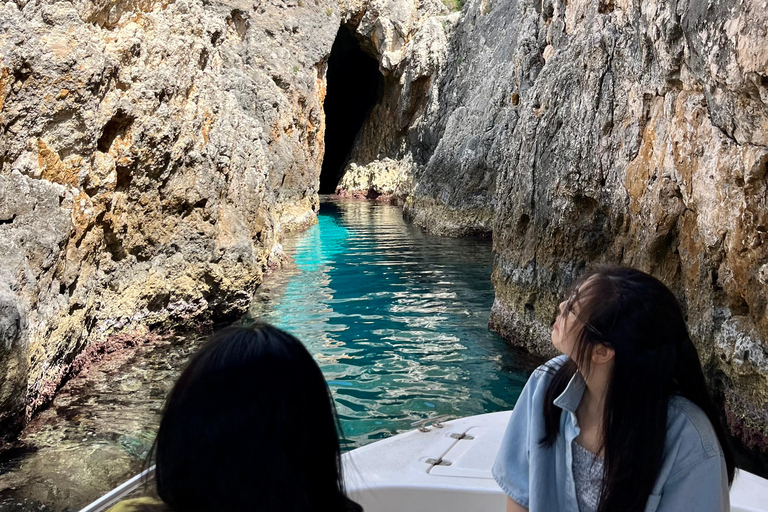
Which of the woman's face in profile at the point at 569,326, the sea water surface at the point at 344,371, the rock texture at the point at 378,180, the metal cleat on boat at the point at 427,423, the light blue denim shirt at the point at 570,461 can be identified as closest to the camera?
the light blue denim shirt at the point at 570,461

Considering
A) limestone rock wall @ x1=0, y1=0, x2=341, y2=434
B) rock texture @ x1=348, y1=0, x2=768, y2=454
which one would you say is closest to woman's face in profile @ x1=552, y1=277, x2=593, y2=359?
rock texture @ x1=348, y1=0, x2=768, y2=454

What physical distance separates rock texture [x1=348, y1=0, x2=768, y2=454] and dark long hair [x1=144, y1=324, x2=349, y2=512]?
3.74 m

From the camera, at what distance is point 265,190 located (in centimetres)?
981

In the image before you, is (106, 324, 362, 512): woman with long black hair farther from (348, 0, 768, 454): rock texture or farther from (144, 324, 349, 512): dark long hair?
(348, 0, 768, 454): rock texture

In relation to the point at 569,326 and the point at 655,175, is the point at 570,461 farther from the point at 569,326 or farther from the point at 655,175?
the point at 655,175

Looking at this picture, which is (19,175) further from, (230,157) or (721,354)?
(721,354)

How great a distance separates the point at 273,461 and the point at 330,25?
76.3 ft

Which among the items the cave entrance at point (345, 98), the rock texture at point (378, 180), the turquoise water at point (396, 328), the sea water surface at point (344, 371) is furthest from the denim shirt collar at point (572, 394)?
→ the cave entrance at point (345, 98)

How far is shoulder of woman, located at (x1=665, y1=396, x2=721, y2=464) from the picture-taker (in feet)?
5.59

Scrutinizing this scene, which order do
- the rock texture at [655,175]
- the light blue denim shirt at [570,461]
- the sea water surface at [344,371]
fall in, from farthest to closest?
1. the sea water surface at [344,371]
2. the rock texture at [655,175]
3. the light blue denim shirt at [570,461]

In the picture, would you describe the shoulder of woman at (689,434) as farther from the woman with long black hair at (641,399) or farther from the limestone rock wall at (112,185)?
the limestone rock wall at (112,185)

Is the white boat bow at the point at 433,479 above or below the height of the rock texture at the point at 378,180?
below

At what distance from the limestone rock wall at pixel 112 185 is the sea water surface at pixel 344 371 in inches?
14.2

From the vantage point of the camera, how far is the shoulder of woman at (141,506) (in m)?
1.11
